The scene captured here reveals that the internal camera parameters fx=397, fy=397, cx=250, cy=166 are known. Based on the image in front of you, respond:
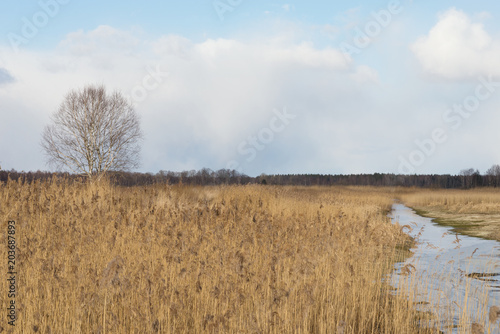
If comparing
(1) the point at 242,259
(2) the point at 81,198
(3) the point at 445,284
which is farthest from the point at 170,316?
(2) the point at 81,198

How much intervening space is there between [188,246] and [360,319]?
2.94m

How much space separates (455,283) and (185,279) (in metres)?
5.74

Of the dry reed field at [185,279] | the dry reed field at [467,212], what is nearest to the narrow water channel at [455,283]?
the dry reed field at [185,279]

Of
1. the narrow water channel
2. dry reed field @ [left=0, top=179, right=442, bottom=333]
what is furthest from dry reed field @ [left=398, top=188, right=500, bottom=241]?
dry reed field @ [left=0, top=179, right=442, bottom=333]

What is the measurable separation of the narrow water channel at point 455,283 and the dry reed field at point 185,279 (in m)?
0.45

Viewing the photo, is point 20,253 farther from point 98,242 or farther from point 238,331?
point 238,331

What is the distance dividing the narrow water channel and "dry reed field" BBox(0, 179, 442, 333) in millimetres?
448

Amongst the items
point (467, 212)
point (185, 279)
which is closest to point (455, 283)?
point (185, 279)

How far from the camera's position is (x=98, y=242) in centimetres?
754

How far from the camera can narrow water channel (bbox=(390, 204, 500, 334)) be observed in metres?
5.66

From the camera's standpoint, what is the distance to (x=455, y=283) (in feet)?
26.7

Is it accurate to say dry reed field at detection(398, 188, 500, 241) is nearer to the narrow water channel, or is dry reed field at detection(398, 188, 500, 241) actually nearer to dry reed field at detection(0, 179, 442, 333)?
the narrow water channel

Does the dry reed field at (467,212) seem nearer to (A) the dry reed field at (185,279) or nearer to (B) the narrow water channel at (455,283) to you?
(B) the narrow water channel at (455,283)

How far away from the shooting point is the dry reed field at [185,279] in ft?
14.8
